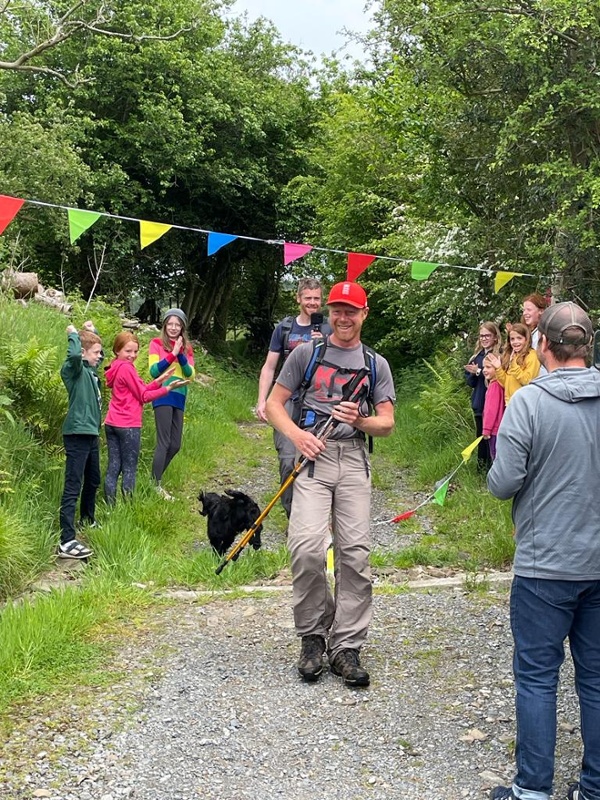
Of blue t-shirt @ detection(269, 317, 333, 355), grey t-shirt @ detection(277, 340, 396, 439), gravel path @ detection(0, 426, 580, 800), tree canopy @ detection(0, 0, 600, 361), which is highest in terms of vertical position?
tree canopy @ detection(0, 0, 600, 361)

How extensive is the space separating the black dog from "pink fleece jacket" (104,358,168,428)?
1394 millimetres

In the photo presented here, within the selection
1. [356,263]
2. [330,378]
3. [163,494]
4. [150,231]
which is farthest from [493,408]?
[150,231]

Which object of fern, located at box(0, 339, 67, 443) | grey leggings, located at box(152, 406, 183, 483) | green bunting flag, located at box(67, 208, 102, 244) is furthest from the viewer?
green bunting flag, located at box(67, 208, 102, 244)

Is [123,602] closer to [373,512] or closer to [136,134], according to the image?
[373,512]

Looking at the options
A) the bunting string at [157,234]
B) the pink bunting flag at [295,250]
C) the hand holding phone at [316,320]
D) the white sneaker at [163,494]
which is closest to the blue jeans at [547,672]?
the hand holding phone at [316,320]

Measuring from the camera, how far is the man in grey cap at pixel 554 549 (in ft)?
9.34

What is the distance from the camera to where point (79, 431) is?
20.2 feet

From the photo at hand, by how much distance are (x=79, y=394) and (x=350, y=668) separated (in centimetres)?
326

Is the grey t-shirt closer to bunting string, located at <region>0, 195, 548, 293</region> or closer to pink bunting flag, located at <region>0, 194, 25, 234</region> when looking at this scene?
bunting string, located at <region>0, 195, 548, 293</region>

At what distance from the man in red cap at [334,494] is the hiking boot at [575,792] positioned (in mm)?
1229

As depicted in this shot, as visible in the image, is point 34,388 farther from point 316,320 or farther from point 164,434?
point 316,320

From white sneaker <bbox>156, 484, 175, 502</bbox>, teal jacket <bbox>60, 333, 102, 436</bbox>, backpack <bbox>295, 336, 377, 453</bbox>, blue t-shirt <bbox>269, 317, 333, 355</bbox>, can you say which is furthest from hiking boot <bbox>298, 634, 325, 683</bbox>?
white sneaker <bbox>156, 484, 175, 502</bbox>

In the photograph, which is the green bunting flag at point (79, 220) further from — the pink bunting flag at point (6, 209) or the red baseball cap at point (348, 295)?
the red baseball cap at point (348, 295)

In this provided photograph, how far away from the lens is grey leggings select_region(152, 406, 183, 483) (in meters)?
7.63
